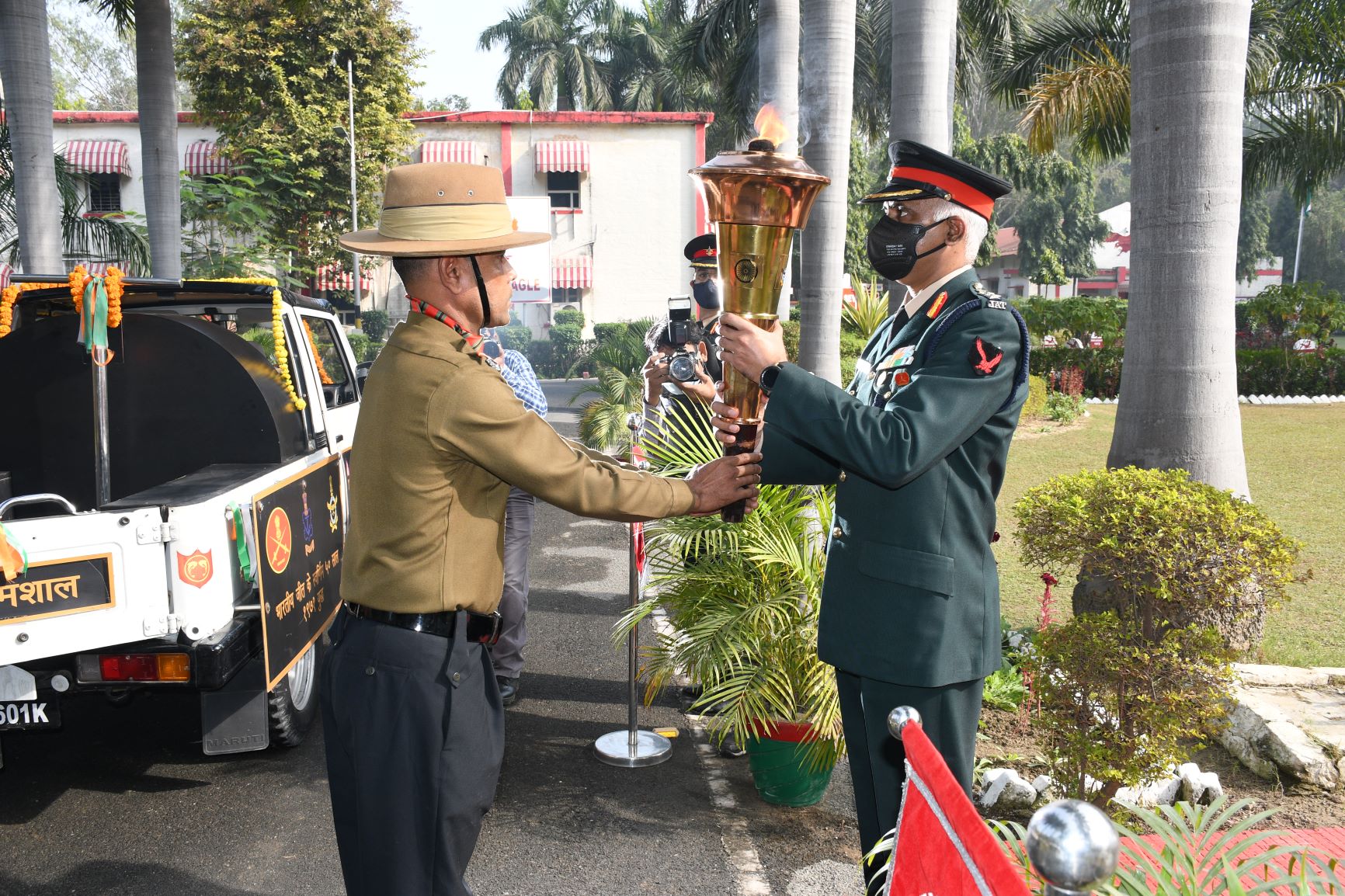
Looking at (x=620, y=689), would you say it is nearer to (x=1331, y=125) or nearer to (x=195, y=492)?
(x=195, y=492)

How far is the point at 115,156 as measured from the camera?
2936 centimetres

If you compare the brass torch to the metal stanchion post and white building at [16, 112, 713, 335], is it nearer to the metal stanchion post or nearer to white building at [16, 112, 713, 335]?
the metal stanchion post

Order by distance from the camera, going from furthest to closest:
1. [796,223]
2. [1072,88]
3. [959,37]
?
[959,37] < [1072,88] < [796,223]

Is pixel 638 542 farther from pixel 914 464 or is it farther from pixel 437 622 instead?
pixel 914 464

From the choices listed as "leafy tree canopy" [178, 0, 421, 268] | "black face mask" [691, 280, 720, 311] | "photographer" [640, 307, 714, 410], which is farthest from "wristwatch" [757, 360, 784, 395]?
"leafy tree canopy" [178, 0, 421, 268]

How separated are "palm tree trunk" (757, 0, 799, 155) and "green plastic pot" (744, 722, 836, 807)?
7053mm

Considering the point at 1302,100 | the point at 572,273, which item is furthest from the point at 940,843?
the point at 572,273

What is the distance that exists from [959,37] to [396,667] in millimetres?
23032

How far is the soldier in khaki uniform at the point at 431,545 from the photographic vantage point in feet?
8.37

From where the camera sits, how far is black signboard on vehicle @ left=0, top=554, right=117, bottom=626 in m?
3.68

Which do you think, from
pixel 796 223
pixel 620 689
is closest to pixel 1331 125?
pixel 620 689

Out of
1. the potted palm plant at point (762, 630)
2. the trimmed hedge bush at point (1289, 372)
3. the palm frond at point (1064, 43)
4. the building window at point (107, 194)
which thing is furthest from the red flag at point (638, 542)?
the building window at point (107, 194)

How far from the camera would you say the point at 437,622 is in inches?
103

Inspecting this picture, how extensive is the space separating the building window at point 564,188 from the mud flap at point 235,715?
29.3 m
